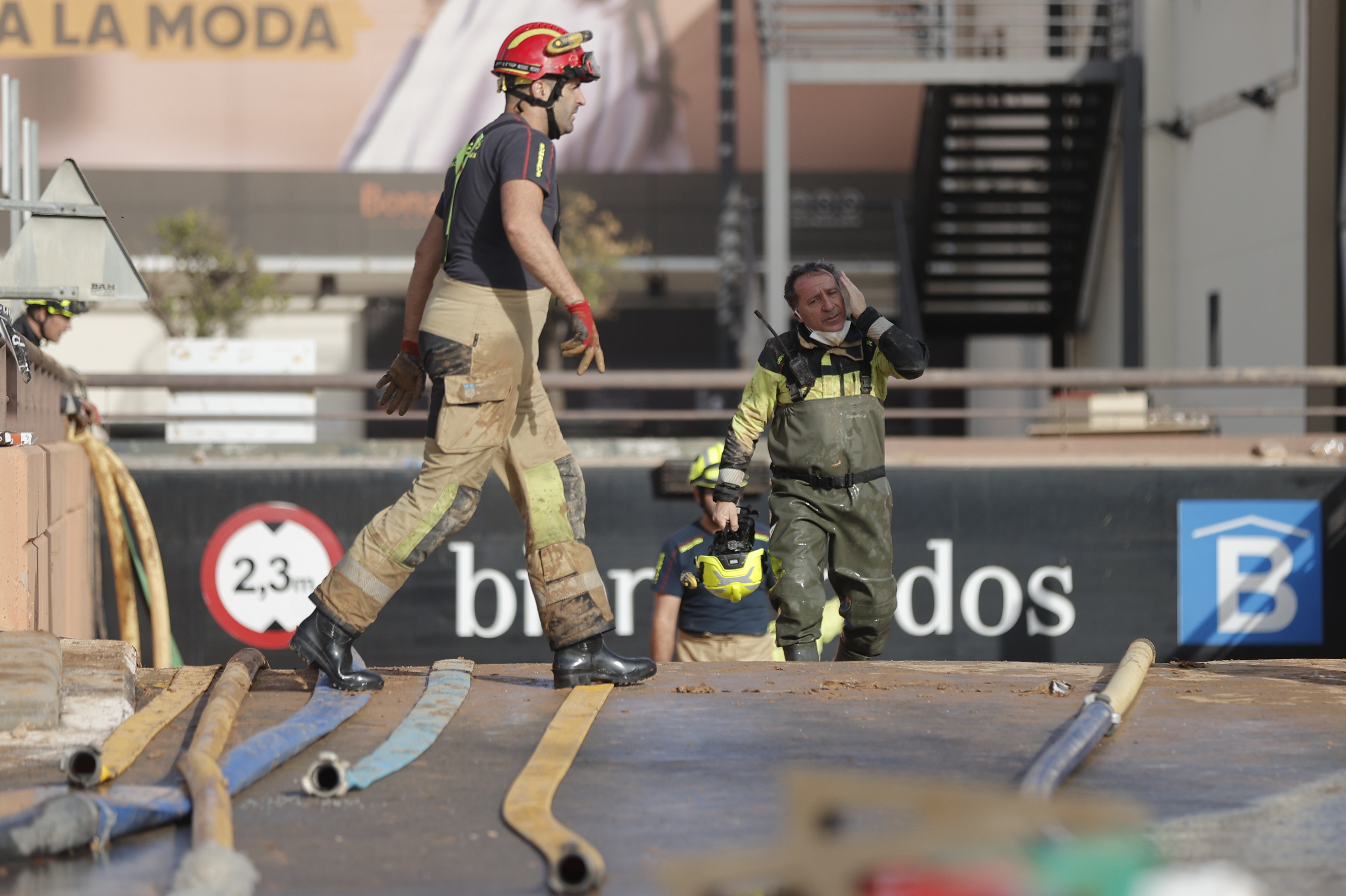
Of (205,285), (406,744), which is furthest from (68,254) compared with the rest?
(205,285)

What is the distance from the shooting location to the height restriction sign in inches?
340

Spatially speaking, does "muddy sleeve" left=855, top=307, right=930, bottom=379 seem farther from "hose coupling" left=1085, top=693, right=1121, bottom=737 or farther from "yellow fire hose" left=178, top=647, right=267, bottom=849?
"yellow fire hose" left=178, top=647, right=267, bottom=849

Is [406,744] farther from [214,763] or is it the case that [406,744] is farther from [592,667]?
[592,667]

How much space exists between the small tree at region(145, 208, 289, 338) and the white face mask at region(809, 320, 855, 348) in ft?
63.9

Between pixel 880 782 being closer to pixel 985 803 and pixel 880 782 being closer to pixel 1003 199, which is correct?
pixel 985 803

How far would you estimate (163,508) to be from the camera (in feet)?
28.6

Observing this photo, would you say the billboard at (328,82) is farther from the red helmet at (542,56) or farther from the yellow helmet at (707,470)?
the red helmet at (542,56)

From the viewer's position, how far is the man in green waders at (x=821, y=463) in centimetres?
576

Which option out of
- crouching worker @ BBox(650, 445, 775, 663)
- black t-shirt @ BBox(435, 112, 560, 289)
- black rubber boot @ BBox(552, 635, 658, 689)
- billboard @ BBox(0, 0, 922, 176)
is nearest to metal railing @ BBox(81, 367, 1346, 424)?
crouching worker @ BBox(650, 445, 775, 663)

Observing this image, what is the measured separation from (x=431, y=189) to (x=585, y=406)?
208 inches

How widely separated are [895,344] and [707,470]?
5.58ft

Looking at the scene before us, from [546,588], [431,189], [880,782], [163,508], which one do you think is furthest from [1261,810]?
[431,189]

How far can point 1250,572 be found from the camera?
28.2 ft

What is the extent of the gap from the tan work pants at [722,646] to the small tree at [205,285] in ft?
61.4
